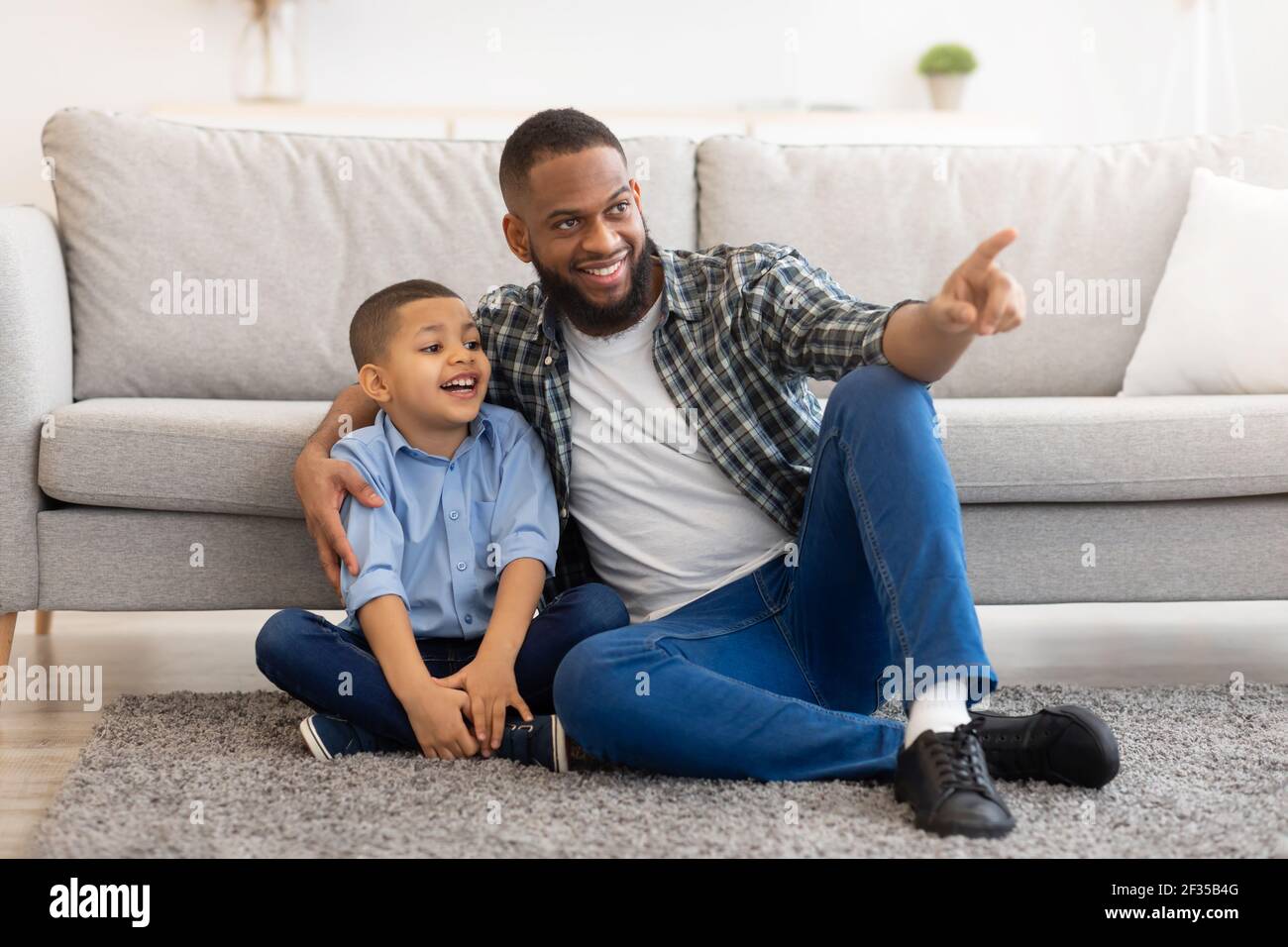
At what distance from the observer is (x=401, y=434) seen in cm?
156

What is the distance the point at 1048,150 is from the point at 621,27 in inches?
69.8

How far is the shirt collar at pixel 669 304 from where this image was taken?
1.52 m

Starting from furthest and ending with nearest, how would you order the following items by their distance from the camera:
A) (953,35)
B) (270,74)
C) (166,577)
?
1. (953,35)
2. (270,74)
3. (166,577)

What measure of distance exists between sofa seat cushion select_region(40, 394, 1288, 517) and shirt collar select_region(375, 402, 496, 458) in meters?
0.22

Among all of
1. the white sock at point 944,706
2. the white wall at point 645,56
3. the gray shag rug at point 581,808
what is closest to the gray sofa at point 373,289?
the gray shag rug at point 581,808

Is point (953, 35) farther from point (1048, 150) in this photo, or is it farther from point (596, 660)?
point (596, 660)

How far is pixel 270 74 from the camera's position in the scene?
3.53 meters

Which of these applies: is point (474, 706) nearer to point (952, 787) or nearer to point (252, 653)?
point (952, 787)

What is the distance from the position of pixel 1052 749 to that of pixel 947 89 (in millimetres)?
2831

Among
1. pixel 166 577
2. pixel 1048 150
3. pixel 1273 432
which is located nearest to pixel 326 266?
pixel 166 577

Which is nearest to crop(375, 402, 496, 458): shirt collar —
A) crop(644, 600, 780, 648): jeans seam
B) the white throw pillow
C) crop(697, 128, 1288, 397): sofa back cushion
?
crop(644, 600, 780, 648): jeans seam

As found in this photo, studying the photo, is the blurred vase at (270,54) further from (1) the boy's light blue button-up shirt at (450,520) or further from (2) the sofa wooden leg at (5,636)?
(1) the boy's light blue button-up shirt at (450,520)
